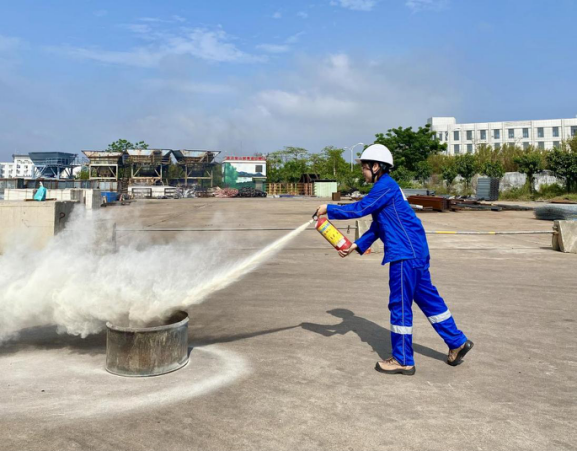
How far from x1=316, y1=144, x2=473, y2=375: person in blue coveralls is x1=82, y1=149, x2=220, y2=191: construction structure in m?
80.0

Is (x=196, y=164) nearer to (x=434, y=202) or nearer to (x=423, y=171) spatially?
(x=423, y=171)

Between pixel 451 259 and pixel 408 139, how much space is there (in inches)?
1953

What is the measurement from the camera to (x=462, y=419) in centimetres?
315

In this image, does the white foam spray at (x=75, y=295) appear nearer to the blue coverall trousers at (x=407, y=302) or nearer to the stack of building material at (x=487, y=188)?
the blue coverall trousers at (x=407, y=302)

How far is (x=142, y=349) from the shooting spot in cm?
383

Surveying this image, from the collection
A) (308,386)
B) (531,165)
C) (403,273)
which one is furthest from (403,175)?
(308,386)

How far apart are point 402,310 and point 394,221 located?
803 millimetres

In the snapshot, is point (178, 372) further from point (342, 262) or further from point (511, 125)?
point (511, 125)

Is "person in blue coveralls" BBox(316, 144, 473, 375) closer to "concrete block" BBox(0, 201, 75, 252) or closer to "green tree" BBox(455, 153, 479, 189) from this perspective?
"concrete block" BBox(0, 201, 75, 252)

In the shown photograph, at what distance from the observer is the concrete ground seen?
2881mm

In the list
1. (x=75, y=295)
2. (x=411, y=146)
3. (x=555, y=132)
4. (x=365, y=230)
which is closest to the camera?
(x=75, y=295)

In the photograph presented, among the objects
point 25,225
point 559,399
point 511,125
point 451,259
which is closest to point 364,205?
point 559,399

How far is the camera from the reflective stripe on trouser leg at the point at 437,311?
411 cm

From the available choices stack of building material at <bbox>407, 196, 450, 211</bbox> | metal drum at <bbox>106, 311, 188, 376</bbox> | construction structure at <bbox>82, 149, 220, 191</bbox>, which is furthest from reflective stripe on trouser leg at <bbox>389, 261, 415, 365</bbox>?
construction structure at <bbox>82, 149, 220, 191</bbox>
